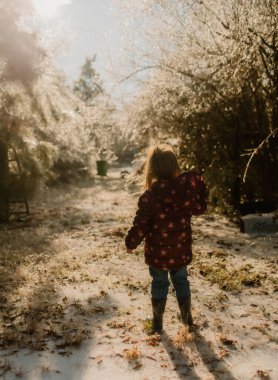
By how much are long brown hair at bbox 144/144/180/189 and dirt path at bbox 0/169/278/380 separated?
137cm

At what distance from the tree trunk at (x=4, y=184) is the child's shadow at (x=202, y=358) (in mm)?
6919

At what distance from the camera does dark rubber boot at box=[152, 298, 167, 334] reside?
3.70 m

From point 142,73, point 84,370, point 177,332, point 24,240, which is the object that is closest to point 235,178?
point 142,73

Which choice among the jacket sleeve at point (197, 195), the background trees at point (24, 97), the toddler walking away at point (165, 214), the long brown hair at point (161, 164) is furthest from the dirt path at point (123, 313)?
the background trees at point (24, 97)

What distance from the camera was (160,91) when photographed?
979cm

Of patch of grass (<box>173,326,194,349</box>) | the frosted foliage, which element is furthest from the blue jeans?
the frosted foliage

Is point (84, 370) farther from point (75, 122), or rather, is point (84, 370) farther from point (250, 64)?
point (75, 122)

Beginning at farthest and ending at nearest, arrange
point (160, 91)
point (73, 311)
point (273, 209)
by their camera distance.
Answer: point (160, 91) → point (273, 209) → point (73, 311)

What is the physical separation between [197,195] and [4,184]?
699cm

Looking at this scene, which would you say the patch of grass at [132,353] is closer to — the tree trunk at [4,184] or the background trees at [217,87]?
the background trees at [217,87]

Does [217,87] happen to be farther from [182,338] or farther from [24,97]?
[182,338]

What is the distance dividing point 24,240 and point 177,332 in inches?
185

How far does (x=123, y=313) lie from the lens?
13.8 ft

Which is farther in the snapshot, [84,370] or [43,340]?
[43,340]
